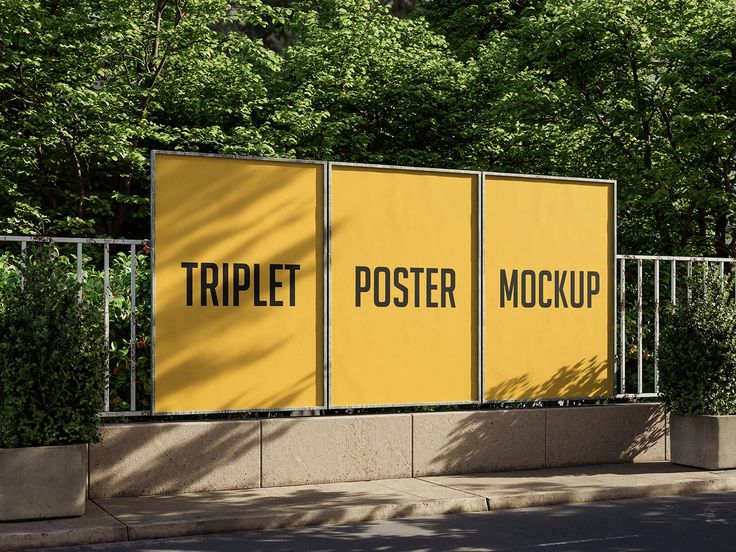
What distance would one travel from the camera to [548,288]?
40.3 feet

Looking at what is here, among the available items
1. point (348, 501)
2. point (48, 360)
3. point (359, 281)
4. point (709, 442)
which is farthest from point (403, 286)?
point (48, 360)

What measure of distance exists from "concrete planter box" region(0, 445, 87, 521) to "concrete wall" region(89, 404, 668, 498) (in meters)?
0.91

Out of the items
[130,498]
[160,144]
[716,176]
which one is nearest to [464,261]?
[130,498]

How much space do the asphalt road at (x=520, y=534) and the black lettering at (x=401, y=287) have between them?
275 centimetres

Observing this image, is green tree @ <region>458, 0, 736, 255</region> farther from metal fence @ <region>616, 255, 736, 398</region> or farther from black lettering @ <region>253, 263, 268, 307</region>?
black lettering @ <region>253, 263, 268, 307</region>

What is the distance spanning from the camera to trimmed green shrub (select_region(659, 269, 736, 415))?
11.7 meters

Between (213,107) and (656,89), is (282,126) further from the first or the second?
(656,89)

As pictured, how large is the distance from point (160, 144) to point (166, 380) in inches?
512

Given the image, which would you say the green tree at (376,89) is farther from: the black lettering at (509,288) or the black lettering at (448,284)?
the black lettering at (448,284)

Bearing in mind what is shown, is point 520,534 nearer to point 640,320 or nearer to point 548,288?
point 548,288

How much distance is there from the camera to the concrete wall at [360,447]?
979cm

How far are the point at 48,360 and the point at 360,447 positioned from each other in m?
3.55

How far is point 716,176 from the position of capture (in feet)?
56.5

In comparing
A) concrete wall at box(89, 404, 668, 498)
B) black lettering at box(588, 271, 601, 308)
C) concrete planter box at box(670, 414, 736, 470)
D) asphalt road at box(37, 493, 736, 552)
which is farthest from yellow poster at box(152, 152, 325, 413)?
concrete planter box at box(670, 414, 736, 470)
